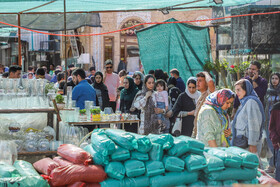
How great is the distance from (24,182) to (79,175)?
0.40 m

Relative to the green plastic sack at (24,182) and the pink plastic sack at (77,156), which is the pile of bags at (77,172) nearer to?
the pink plastic sack at (77,156)

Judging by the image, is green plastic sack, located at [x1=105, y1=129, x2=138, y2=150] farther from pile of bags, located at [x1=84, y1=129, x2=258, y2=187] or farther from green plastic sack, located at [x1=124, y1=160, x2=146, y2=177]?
green plastic sack, located at [x1=124, y1=160, x2=146, y2=177]

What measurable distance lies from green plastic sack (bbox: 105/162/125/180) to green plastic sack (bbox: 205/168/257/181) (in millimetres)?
633

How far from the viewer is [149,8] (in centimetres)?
1010

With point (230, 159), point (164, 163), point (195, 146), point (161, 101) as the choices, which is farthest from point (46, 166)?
point (161, 101)

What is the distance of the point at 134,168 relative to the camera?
3244mm

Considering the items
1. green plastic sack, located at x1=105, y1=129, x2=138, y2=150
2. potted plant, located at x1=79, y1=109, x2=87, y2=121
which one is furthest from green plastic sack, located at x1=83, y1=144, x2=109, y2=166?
Answer: potted plant, located at x1=79, y1=109, x2=87, y2=121

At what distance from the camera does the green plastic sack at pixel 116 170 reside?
3.26m

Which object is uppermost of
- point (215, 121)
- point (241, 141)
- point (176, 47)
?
point (176, 47)

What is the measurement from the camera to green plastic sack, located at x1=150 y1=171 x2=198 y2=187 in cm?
326

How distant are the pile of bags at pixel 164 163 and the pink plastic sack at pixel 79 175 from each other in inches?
2.2

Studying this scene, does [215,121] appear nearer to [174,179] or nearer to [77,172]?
[174,179]

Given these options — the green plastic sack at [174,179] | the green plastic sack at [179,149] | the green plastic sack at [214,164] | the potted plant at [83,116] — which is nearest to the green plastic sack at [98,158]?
the green plastic sack at [174,179]

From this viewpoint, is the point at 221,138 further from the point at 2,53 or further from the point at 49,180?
the point at 2,53
